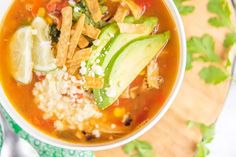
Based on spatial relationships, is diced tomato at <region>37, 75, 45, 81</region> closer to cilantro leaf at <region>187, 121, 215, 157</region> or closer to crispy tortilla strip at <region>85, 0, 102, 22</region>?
crispy tortilla strip at <region>85, 0, 102, 22</region>

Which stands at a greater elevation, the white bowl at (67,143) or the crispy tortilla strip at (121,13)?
the crispy tortilla strip at (121,13)

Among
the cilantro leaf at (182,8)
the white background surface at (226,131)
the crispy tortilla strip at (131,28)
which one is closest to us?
the crispy tortilla strip at (131,28)

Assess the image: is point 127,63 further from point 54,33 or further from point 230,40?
point 230,40

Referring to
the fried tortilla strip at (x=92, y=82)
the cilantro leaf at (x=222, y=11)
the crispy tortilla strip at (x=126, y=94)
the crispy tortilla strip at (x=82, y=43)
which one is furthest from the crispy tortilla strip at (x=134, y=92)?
the cilantro leaf at (x=222, y=11)

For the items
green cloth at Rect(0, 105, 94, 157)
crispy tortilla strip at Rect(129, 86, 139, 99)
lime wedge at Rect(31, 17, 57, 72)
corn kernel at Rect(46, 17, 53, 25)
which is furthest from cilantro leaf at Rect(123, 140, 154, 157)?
corn kernel at Rect(46, 17, 53, 25)

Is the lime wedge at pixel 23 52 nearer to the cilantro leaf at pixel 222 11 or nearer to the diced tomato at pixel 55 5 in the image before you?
the diced tomato at pixel 55 5

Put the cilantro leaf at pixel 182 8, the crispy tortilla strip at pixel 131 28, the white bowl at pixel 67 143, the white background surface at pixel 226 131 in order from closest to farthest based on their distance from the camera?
the crispy tortilla strip at pixel 131 28 → the white bowl at pixel 67 143 → the cilantro leaf at pixel 182 8 → the white background surface at pixel 226 131
